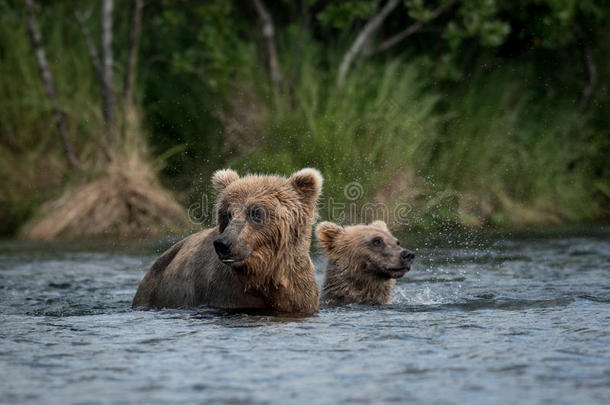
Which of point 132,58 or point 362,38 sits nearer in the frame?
point 132,58

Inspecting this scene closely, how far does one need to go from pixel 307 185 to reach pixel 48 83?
9311 mm

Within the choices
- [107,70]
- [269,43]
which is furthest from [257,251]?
[269,43]

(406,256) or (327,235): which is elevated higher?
(327,235)

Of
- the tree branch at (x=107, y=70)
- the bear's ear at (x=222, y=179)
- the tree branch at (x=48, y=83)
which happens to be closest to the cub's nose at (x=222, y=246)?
the bear's ear at (x=222, y=179)

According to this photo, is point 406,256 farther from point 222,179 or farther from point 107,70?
point 107,70

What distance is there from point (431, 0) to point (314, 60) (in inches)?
152

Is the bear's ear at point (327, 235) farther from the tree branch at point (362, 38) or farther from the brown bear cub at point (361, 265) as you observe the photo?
the tree branch at point (362, 38)

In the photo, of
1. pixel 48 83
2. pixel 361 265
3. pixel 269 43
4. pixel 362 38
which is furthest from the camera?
pixel 362 38

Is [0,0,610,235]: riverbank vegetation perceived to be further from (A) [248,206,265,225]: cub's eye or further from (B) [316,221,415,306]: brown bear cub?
(A) [248,206,265,225]: cub's eye

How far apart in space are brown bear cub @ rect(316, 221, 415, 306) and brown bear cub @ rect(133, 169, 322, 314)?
119cm

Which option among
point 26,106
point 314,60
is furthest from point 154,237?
point 314,60

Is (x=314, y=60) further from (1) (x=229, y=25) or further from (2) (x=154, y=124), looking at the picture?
(2) (x=154, y=124)

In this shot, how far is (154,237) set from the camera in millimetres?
14352

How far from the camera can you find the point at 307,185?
6922mm
